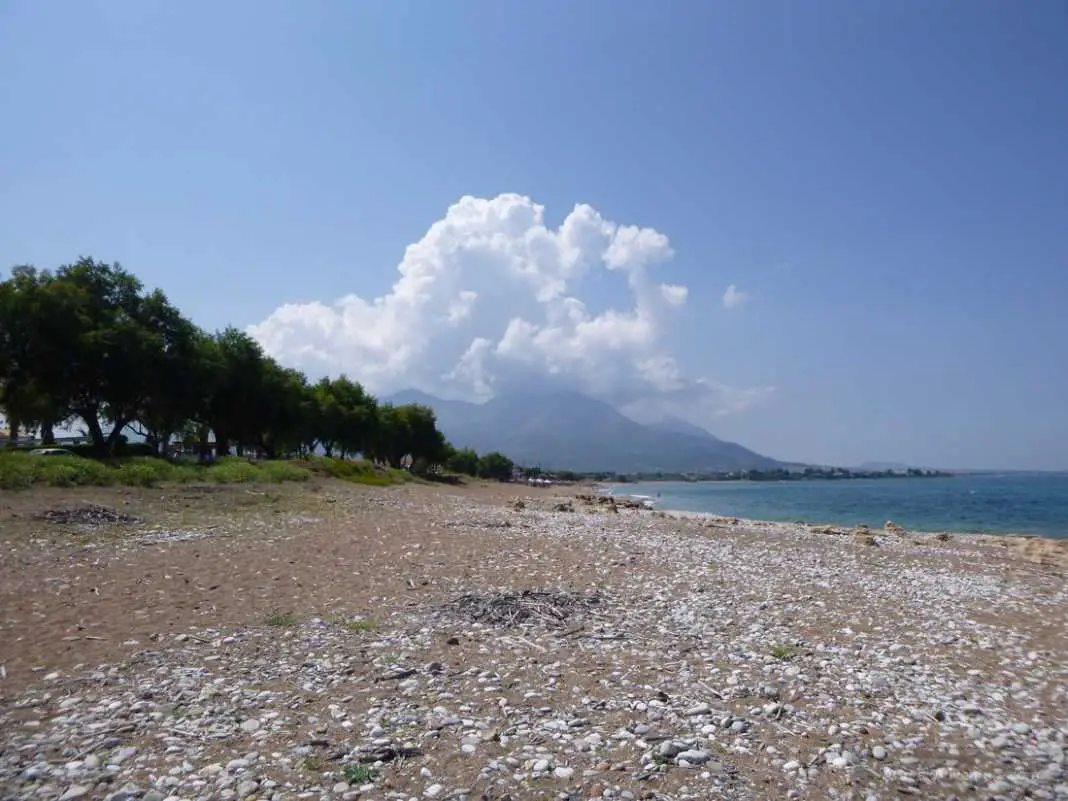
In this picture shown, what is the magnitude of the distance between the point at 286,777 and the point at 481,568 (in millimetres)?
11625

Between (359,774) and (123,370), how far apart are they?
4874 cm

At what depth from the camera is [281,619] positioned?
11.6 metres

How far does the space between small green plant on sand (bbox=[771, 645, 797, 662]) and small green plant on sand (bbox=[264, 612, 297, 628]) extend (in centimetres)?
804

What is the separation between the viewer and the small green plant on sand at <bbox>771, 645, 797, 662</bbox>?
1057 cm

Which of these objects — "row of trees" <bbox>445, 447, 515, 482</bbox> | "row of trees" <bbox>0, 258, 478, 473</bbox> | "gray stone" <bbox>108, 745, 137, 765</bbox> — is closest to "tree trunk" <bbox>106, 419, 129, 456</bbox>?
"row of trees" <bbox>0, 258, 478, 473</bbox>

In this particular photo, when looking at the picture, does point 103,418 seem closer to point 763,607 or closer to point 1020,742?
point 763,607

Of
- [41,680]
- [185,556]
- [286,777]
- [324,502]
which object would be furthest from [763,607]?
[324,502]

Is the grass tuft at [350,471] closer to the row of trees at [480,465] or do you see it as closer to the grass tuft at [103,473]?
the grass tuft at [103,473]

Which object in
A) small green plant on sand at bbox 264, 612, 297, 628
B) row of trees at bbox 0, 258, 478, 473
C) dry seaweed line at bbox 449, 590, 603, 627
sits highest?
row of trees at bbox 0, 258, 478, 473

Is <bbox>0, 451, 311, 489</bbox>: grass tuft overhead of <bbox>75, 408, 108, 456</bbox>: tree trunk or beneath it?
beneath

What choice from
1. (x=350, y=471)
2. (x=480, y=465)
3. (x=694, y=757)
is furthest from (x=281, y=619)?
(x=480, y=465)

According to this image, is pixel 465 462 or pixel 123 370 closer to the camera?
pixel 123 370

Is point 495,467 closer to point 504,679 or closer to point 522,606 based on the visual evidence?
point 522,606

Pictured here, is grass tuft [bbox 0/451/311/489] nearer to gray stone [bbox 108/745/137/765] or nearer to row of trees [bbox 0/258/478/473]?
row of trees [bbox 0/258/478/473]
